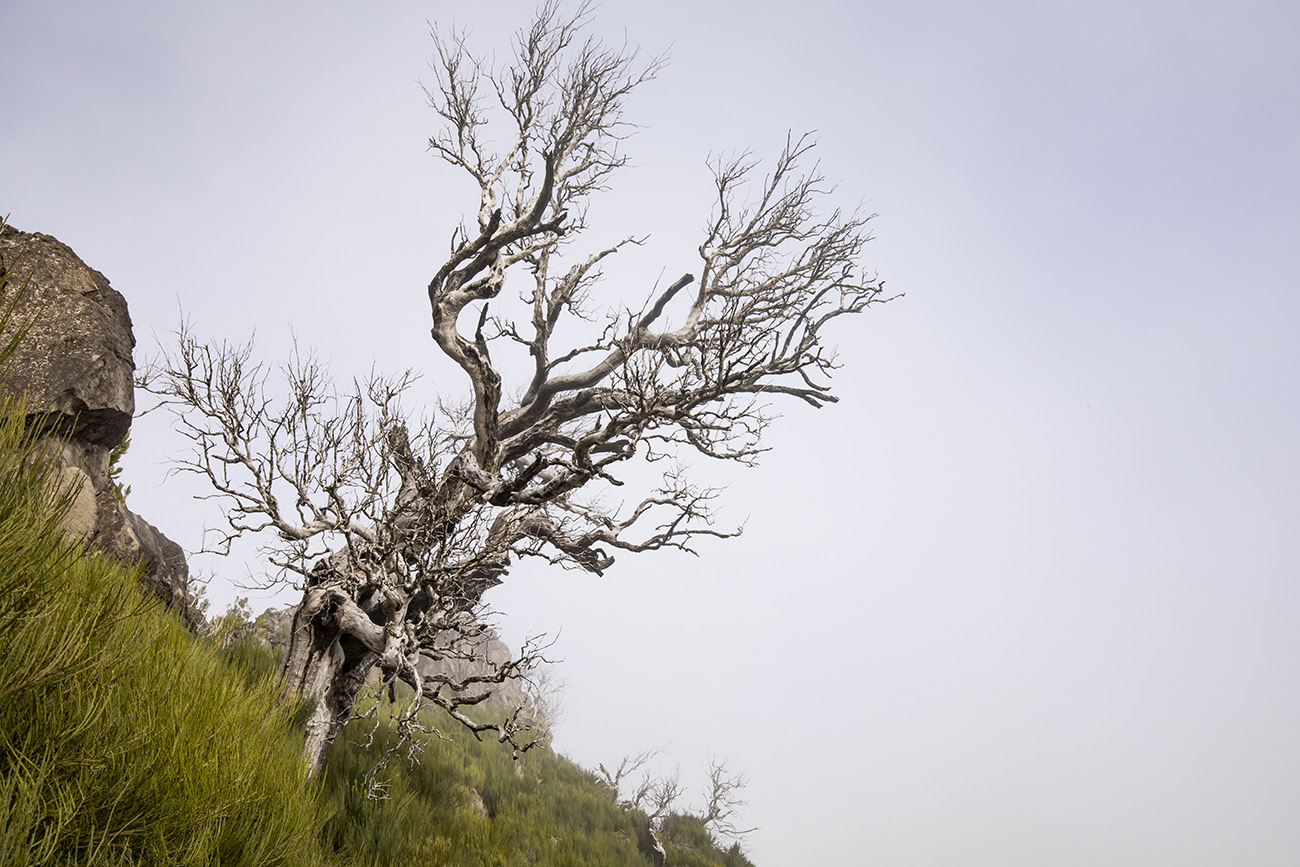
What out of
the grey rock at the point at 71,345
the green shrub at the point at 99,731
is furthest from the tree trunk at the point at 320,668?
the grey rock at the point at 71,345

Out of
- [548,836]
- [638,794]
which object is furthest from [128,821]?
[638,794]

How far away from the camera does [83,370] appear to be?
6270 millimetres

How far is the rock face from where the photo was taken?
19.6 feet

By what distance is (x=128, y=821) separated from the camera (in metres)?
2.82

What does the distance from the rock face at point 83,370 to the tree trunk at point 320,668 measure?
4.16 feet

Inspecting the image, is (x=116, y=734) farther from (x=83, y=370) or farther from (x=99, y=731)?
(x=83, y=370)

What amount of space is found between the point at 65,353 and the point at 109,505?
1634 mm

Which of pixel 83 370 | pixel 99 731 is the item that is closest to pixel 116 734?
pixel 99 731

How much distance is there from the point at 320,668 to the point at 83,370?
3899 mm

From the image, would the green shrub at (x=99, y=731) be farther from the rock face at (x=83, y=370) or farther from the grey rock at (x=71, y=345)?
the grey rock at (x=71, y=345)

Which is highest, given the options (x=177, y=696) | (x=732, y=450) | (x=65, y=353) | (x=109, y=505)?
(x=732, y=450)

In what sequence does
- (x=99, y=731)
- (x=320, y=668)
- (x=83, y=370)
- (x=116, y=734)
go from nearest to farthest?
(x=99, y=731) < (x=116, y=734) < (x=83, y=370) < (x=320, y=668)

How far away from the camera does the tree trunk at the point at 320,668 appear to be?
6.41 m

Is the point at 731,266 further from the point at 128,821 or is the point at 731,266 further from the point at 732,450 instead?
the point at 128,821
